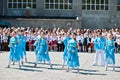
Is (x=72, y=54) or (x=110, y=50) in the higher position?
(x=110, y=50)

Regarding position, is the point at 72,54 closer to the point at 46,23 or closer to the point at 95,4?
the point at 46,23

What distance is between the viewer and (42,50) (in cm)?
2180

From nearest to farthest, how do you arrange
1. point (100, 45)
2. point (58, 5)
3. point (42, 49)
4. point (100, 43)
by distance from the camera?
point (42, 49)
point (100, 43)
point (100, 45)
point (58, 5)

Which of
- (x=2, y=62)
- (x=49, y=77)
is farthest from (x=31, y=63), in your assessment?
(x=49, y=77)

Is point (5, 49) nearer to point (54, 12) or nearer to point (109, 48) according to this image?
point (109, 48)

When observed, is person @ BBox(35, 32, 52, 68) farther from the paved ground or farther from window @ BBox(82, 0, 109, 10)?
window @ BBox(82, 0, 109, 10)

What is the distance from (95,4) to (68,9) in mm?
3403

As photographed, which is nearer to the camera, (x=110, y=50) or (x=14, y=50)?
(x=110, y=50)

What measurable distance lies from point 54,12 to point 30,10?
3.00 m

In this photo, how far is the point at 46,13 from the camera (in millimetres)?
54812

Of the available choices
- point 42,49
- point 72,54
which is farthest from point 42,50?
point 72,54

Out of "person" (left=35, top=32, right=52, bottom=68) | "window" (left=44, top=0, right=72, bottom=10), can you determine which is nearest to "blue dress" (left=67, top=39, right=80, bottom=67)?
"person" (left=35, top=32, right=52, bottom=68)

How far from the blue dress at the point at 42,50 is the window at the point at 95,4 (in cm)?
3346

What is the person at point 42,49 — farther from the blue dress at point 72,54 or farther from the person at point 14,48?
the blue dress at point 72,54
